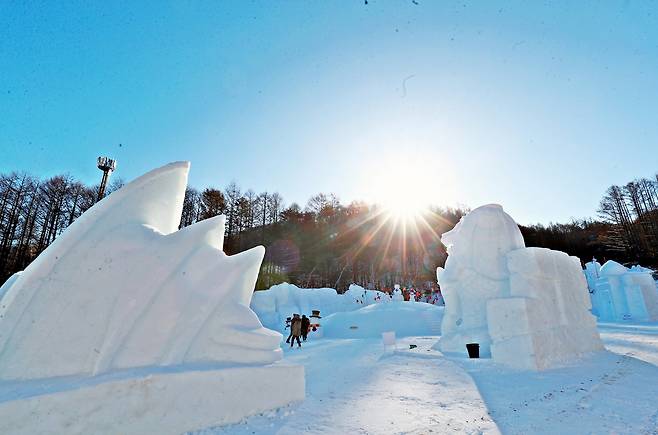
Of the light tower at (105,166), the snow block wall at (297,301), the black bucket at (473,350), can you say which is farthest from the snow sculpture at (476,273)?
the light tower at (105,166)

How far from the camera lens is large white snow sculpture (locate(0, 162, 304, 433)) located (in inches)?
130

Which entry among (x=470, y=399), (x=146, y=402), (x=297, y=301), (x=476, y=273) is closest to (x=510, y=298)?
(x=476, y=273)

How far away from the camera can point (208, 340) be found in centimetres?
438

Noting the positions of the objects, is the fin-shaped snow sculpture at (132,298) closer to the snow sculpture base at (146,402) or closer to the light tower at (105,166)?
the snow sculpture base at (146,402)

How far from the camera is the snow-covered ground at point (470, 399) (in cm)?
397

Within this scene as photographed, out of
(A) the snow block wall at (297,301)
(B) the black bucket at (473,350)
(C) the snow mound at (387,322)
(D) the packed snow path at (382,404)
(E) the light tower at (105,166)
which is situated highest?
(E) the light tower at (105,166)

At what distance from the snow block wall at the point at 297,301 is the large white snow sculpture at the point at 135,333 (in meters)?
17.2

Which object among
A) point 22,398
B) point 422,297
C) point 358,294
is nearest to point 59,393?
point 22,398

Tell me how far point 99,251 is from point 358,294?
27.6 m

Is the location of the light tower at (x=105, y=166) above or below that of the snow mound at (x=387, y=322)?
above

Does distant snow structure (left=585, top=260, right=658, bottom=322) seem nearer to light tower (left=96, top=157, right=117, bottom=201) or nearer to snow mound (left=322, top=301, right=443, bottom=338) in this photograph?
snow mound (left=322, top=301, right=443, bottom=338)

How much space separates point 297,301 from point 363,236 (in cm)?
2136

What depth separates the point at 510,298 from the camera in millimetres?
8430

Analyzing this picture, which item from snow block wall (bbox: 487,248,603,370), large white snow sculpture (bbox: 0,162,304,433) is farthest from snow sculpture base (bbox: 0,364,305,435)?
snow block wall (bbox: 487,248,603,370)
